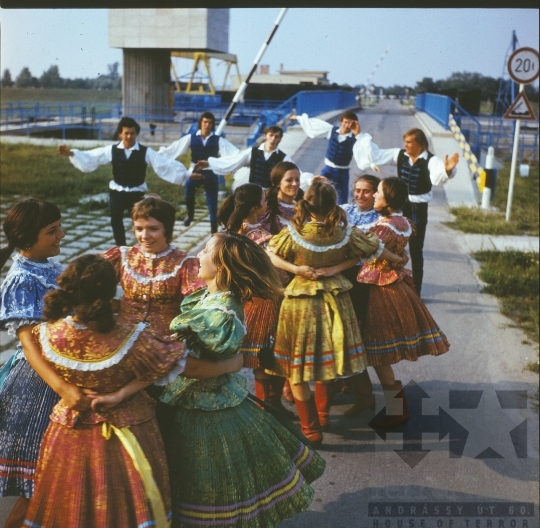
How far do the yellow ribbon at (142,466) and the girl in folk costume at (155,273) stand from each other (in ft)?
3.70

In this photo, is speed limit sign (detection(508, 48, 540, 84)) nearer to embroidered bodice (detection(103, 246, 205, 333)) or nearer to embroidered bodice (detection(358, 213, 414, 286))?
embroidered bodice (detection(358, 213, 414, 286))

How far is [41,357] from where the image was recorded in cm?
276

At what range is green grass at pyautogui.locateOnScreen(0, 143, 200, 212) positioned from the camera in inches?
488

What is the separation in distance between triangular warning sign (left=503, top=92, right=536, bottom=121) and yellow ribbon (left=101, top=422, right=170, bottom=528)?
883 centimetres

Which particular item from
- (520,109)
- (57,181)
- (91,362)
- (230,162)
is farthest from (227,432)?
(57,181)

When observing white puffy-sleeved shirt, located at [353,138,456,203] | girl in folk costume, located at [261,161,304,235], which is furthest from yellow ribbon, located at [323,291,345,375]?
white puffy-sleeved shirt, located at [353,138,456,203]

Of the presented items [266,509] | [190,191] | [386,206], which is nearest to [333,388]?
[386,206]

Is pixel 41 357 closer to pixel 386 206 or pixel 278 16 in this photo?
pixel 386 206

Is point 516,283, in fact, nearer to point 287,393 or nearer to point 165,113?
point 287,393

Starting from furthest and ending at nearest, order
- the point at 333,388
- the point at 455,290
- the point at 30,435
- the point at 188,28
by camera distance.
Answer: the point at 455,290 → the point at 333,388 → the point at 188,28 → the point at 30,435

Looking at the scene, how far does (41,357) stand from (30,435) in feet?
1.41

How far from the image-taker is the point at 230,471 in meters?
2.75

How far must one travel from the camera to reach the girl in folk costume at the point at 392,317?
181 inches

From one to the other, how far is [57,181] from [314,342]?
34.3ft
